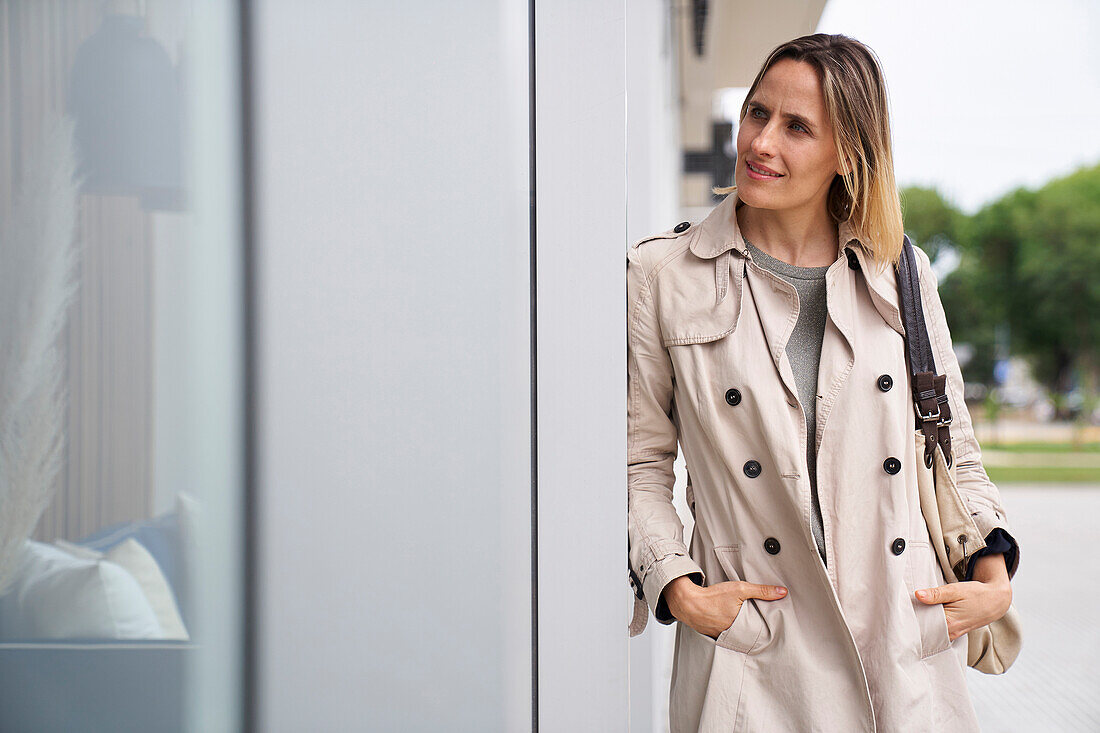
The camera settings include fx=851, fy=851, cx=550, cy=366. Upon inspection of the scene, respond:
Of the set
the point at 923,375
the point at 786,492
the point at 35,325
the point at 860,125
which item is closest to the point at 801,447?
the point at 786,492

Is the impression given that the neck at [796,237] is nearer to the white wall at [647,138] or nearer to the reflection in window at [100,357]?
the white wall at [647,138]

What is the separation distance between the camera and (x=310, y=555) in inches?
37.8

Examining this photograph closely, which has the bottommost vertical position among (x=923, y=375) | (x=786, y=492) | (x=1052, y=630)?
(x=1052, y=630)

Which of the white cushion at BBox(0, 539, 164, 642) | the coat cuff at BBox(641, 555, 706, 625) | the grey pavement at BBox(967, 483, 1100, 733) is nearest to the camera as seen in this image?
the white cushion at BBox(0, 539, 164, 642)

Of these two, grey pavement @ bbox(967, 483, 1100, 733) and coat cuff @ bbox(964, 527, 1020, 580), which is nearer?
coat cuff @ bbox(964, 527, 1020, 580)

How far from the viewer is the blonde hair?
40.2 inches

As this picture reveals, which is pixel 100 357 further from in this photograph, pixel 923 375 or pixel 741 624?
pixel 923 375

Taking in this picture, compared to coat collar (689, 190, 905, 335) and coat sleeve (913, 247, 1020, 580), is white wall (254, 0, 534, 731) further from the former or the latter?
coat sleeve (913, 247, 1020, 580)

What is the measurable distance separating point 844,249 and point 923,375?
0.18 meters

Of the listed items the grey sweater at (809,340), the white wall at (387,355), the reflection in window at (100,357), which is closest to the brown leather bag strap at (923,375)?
the grey sweater at (809,340)

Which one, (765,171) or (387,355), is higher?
(765,171)

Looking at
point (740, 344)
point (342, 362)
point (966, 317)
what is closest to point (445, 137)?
point (342, 362)

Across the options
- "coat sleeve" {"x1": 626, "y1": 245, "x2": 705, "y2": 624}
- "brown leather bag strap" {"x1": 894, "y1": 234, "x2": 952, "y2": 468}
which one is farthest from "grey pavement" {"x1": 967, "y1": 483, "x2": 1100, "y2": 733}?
"coat sleeve" {"x1": 626, "y1": 245, "x2": 705, "y2": 624}

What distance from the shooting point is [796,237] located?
43.6 inches
